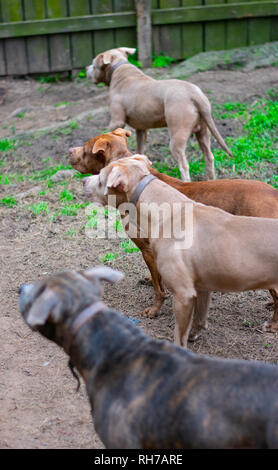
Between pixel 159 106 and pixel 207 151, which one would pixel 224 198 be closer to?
pixel 207 151

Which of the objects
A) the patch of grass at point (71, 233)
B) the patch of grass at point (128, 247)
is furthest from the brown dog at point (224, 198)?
the patch of grass at point (71, 233)

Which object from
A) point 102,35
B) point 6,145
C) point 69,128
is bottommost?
point 6,145

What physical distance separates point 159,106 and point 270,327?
12.2 feet

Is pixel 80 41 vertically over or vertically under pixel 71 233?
over

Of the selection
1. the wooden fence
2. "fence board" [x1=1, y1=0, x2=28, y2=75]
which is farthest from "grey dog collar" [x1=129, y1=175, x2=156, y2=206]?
"fence board" [x1=1, y1=0, x2=28, y2=75]

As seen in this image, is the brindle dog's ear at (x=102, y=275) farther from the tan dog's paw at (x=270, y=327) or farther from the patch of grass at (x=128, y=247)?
the patch of grass at (x=128, y=247)

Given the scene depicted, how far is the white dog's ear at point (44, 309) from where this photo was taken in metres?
2.87

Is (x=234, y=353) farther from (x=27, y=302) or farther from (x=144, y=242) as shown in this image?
(x=27, y=302)

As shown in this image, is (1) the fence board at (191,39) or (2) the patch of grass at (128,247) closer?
(2) the patch of grass at (128,247)

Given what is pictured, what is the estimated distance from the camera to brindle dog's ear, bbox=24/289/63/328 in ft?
9.41

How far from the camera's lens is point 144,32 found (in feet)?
38.0

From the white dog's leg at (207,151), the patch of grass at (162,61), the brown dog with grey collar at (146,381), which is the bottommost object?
the white dog's leg at (207,151)

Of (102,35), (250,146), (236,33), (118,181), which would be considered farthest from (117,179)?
(236,33)

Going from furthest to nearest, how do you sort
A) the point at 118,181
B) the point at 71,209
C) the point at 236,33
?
the point at 236,33, the point at 71,209, the point at 118,181
